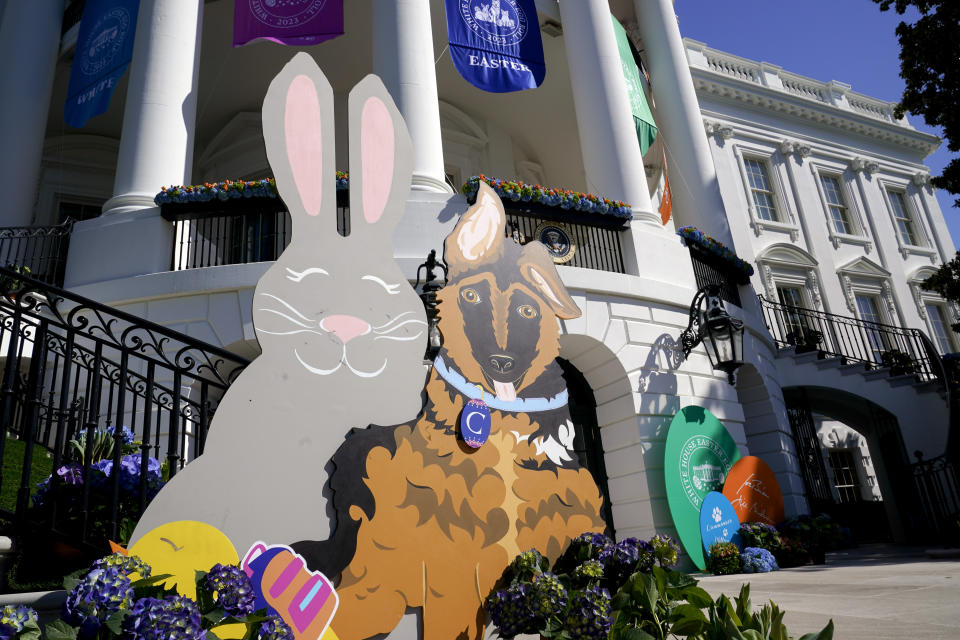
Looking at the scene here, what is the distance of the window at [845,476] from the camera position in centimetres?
1759

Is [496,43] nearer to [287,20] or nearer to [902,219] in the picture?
[287,20]

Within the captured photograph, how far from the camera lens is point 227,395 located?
3137 mm

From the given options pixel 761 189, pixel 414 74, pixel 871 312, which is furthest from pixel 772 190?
pixel 414 74

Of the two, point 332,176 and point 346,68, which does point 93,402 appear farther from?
point 346,68

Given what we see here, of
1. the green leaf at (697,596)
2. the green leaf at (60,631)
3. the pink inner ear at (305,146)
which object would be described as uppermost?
the pink inner ear at (305,146)

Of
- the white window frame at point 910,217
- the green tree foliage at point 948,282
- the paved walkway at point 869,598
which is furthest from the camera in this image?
the white window frame at point 910,217

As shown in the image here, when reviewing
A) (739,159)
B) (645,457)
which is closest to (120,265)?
(645,457)

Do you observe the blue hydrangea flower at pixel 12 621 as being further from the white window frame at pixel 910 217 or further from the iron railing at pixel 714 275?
the white window frame at pixel 910 217

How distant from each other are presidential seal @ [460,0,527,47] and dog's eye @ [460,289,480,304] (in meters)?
7.85

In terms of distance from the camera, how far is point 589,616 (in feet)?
9.63

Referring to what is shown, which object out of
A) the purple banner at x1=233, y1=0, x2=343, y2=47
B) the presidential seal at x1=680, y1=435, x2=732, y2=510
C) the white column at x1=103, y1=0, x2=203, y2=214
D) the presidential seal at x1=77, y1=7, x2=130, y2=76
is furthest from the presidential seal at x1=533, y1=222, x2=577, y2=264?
the presidential seal at x1=77, y1=7, x2=130, y2=76

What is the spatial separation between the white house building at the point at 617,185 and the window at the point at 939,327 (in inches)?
5.5

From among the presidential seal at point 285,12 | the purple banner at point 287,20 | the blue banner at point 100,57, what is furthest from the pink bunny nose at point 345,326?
the blue banner at point 100,57

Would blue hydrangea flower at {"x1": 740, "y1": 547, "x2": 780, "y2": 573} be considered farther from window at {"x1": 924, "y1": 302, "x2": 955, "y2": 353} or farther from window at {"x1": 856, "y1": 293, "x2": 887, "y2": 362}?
window at {"x1": 924, "y1": 302, "x2": 955, "y2": 353}
